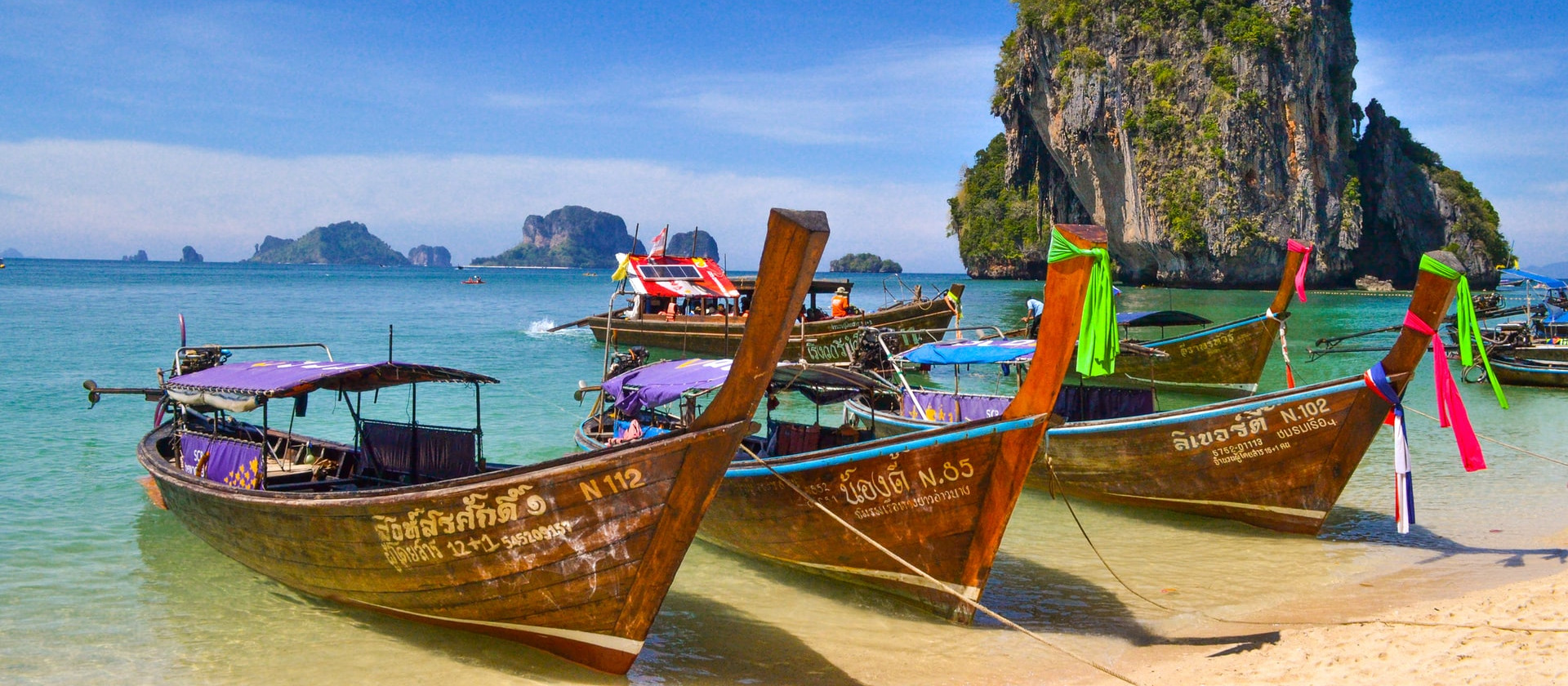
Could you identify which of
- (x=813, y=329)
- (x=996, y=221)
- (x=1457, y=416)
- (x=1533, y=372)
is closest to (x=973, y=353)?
(x=1457, y=416)

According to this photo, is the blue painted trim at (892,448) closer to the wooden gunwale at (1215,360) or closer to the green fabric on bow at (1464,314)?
the green fabric on bow at (1464,314)

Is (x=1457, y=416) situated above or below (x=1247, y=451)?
above

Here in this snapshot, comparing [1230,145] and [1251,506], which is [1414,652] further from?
[1230,145]

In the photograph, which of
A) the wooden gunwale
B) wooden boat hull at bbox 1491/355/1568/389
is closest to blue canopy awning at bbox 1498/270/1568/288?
wooden boat hull at bbox 1491/355/1568/389

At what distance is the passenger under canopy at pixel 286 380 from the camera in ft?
24.1

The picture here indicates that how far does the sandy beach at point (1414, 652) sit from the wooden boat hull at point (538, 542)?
3.02m

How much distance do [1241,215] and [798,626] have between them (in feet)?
179

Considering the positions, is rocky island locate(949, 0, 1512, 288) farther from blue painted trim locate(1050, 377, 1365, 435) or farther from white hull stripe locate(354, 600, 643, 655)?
white hull stripe locate(354, 600, 643, 655)

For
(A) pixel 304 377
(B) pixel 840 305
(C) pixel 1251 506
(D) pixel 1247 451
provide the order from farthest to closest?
1. (B) pixel 840 305
2. (C) pixel 1251 506
3. (D) pixel 1247 451
4. (A) pixel 304 377

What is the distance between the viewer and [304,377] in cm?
733

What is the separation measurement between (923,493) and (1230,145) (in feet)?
175

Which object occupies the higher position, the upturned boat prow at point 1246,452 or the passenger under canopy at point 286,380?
the passenger under canopy at point 286,380

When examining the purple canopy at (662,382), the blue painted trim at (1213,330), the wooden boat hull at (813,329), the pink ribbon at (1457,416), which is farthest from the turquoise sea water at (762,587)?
the wooden boat hull at (813,329)

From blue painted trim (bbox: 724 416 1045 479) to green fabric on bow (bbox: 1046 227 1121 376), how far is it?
777mm
